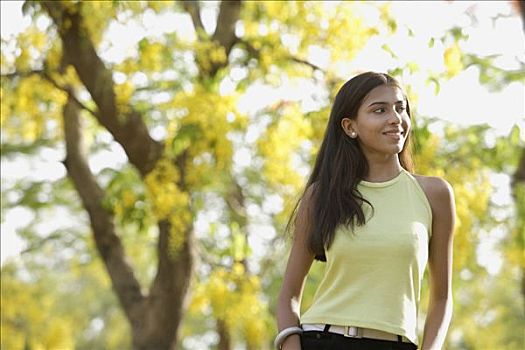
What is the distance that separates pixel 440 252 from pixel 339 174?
34 centimetres

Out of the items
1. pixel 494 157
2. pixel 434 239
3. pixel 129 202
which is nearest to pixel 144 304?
pixel 129 202

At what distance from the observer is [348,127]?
3330 millimetres

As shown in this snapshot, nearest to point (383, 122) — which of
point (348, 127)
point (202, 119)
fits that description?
point (348, 127)

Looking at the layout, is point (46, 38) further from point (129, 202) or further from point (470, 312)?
point (470, 312)

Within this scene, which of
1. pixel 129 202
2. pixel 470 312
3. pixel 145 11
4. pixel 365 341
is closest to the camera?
pixel 365 341

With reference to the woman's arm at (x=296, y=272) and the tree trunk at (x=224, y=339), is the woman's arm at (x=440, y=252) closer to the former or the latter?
the woman's arm at (x=296, y=272)

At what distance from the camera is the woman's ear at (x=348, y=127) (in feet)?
10.9

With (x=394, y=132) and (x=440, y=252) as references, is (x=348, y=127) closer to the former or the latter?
(x=394, y=132)

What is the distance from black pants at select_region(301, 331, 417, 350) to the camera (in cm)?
303

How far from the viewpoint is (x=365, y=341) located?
303 cm

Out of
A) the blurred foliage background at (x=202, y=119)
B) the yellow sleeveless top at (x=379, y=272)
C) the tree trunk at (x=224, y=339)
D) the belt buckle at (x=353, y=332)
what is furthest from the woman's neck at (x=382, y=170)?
the tree trunk at (x=224, y=339)

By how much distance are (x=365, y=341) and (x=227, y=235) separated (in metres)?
8.74

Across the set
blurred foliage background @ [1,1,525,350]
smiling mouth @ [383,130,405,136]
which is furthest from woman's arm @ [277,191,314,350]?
blurred foliage background @ [1,1,525,350]

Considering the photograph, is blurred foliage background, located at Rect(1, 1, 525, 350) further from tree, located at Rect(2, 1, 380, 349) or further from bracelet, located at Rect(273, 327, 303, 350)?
bracelet, located at Rect(273, 327, 303, 350)
